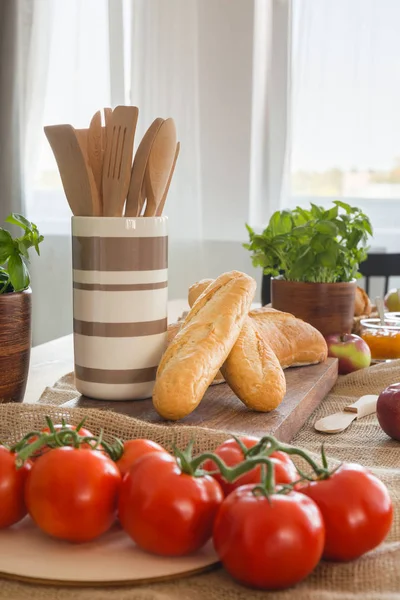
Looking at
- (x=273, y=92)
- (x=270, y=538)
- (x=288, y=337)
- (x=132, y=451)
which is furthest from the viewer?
(x=273, y=92)

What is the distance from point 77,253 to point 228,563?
0.57m

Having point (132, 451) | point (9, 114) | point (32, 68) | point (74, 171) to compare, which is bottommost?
point (132, 451)

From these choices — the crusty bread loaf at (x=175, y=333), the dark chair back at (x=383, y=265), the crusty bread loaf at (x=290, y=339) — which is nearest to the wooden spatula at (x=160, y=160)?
the crusty bread loaf at (x=175, y=333)

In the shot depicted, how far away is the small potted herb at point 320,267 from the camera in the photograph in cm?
147

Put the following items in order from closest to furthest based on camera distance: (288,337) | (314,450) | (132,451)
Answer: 1. (132,451)
2. (314,450)
3. (288,337)

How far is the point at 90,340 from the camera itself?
982 mm

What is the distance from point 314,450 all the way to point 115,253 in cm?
36

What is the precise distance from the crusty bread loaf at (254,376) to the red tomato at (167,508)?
40cm

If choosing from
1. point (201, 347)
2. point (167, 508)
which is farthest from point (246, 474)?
point (201, 347)

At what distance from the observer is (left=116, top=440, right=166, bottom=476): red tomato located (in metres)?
0.62

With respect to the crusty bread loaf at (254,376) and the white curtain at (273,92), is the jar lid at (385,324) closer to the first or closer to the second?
the crusty bread loaf at (254,376)

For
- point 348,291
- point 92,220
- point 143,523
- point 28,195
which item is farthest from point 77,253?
point 28,195

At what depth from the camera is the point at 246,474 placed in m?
0.58

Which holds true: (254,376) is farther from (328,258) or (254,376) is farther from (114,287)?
(328,258)
